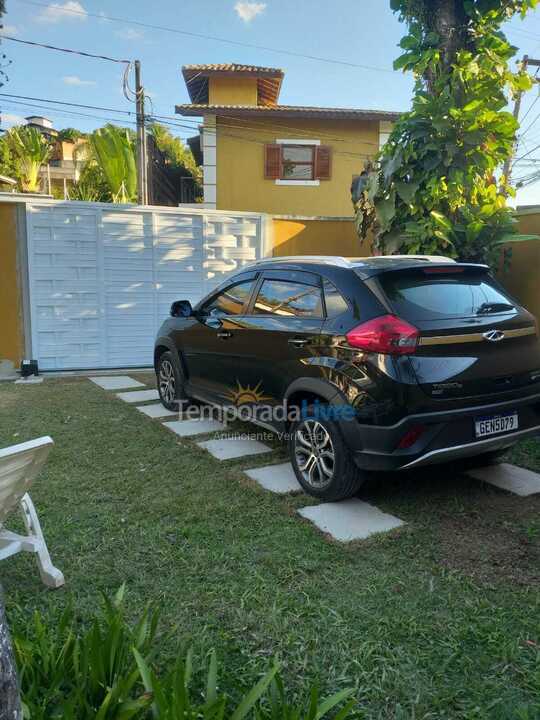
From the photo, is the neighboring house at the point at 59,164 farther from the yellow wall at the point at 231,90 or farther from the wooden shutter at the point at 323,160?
the wooden shutter at the point at 323,160

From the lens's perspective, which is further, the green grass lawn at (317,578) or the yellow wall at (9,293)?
the yellow wall at (9,293)

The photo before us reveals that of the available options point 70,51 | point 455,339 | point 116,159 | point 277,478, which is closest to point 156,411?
point 277,478

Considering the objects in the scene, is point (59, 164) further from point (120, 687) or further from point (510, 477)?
point (120, 687)

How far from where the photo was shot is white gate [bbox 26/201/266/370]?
26.5 ft

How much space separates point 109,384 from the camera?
757cm

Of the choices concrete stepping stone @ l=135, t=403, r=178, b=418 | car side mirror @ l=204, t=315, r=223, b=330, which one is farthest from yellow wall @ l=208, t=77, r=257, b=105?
car side mirror @ l=204, t=315, r=223, b=330

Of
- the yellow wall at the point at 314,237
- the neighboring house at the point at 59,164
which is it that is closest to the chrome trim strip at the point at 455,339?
the yellow wall at the point at 314,237

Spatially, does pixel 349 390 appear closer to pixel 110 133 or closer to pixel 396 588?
pixel 396 588

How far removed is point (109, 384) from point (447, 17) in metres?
5.97

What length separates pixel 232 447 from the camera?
480 cm

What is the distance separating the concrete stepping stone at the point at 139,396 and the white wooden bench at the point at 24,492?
157 inches

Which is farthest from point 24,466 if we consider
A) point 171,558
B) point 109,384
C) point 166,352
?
point 109,384

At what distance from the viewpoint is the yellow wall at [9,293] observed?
7.84m

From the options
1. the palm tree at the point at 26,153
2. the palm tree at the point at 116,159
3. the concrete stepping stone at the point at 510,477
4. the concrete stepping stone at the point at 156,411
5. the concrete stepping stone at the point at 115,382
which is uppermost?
the palm tree at the point at 26,153
